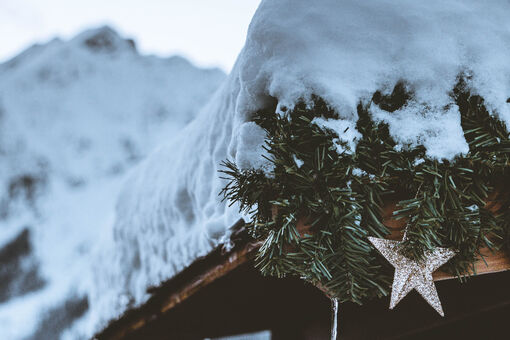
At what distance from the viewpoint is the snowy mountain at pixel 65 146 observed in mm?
4645

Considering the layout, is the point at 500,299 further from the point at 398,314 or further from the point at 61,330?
the point at 61,330

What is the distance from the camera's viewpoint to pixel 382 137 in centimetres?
53

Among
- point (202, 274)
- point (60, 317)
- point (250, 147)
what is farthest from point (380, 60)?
point (60, 317)

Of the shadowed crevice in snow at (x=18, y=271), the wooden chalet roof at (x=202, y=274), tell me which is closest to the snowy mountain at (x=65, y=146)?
the shadowed crevice in snow at (x=18, y=271)

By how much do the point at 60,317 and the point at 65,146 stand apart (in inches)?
94.1

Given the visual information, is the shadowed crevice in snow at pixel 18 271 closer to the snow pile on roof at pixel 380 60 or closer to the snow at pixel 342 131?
the snow pile on roof at pixel 380 60

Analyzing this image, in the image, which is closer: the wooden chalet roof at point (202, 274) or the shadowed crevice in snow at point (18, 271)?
the wooden chalet roof at point (202, 274)

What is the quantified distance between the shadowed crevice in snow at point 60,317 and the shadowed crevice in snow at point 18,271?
1.61 ft

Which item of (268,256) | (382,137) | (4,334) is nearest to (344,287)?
(268,256)

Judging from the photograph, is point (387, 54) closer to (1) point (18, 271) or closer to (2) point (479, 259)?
(2) point (479, 259)

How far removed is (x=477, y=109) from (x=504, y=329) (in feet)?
1.90

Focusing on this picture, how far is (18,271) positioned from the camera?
4.71 meters

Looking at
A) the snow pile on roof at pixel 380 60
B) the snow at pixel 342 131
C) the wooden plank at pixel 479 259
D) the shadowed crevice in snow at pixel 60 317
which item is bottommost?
the shadowed crevice in snow at pixel 60 317

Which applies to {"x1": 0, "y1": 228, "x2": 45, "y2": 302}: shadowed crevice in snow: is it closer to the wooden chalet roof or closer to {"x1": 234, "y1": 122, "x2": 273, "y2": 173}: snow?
the wooden chalet roof
